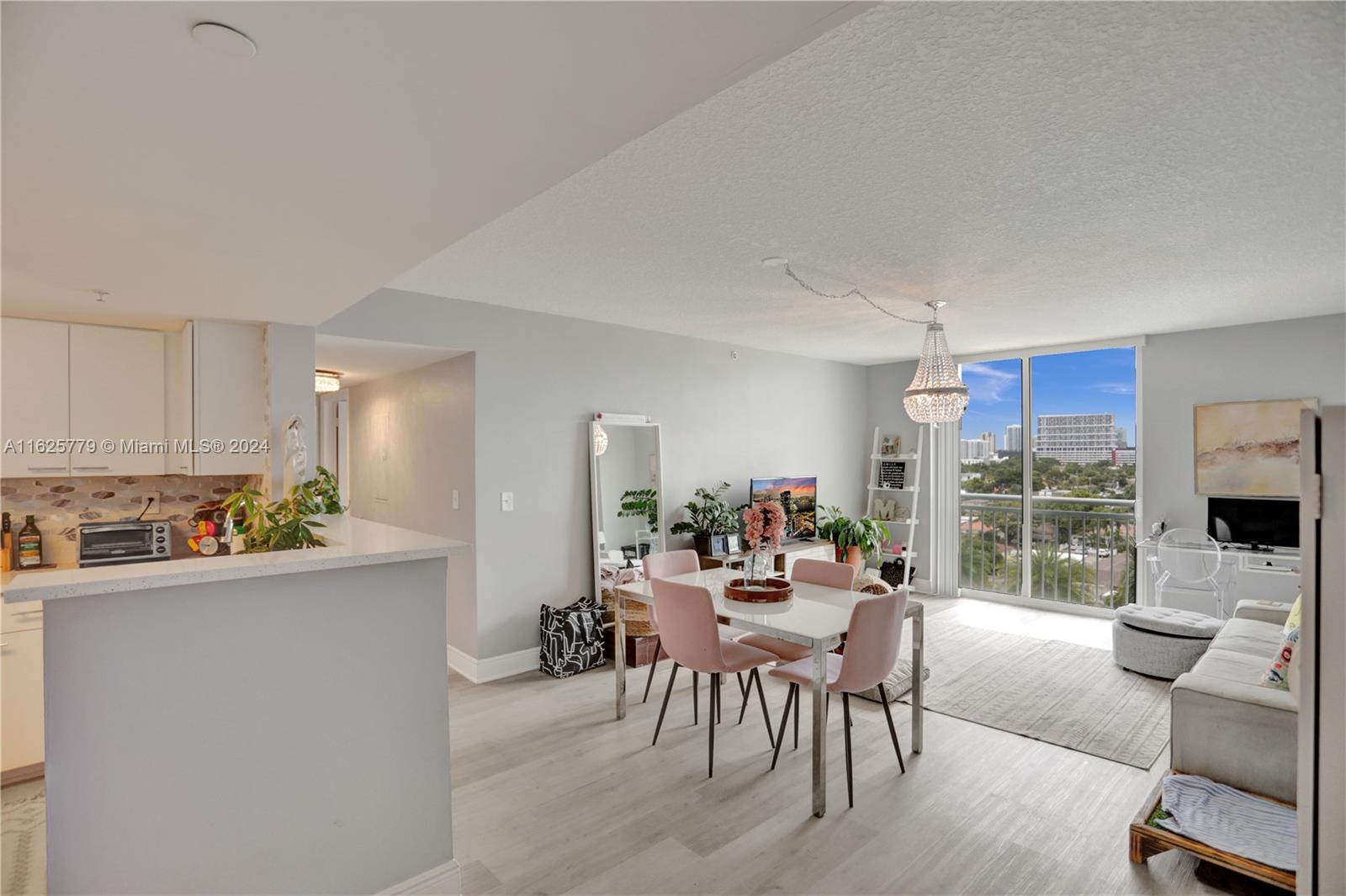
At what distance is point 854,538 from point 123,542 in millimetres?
5507

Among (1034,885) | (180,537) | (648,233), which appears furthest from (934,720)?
(180,537)

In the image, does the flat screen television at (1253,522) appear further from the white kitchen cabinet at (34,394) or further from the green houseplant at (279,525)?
the white kitchen cabinet at (34,394)

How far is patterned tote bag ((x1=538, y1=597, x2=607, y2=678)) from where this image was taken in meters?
4.40

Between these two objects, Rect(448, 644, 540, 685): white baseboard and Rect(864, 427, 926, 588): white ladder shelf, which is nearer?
Rect(448, 644, 540, 685): white baseboard

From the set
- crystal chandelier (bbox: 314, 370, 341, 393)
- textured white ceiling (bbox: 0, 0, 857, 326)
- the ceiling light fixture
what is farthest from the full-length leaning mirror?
textured white ceiling (bbox: 0, 0, 857, 326)

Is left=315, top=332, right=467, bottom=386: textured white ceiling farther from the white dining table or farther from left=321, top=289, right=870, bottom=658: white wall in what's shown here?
the white dining table

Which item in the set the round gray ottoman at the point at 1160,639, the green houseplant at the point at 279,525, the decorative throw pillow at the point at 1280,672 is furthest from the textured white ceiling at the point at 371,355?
the round gray ottoman at the point at 1160,639

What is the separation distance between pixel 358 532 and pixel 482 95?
1745mm

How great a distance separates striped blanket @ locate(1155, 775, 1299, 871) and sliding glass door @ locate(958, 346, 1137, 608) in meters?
3.85

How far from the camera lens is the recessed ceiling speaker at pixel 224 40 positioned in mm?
1018

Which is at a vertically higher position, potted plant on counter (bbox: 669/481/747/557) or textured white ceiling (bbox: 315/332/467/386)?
textured white ceiling (bbox: 315/332/467/386)

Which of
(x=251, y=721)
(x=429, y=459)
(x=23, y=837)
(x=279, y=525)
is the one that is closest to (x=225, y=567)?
(x=251, y=721)

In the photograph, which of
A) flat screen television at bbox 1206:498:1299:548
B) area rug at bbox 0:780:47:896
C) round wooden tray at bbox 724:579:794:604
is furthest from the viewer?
flat screen television at bbox 1206:498:1299:548

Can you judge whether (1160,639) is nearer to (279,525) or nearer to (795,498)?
(795,498)
